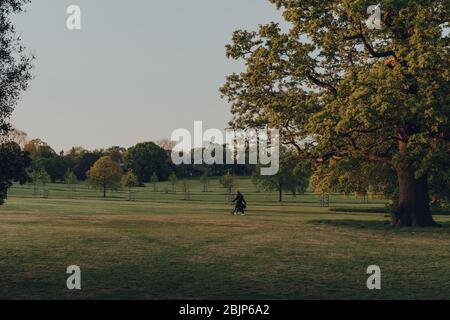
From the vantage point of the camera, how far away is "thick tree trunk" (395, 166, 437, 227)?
1299 inches

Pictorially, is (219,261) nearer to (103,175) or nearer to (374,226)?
(374,226)

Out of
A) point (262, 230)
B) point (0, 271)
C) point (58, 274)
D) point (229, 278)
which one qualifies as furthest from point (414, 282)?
point (262, 230)

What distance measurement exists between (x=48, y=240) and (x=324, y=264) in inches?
484

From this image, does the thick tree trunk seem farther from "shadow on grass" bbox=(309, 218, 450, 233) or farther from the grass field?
the grass field

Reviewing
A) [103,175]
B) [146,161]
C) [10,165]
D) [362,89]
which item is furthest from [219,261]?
[146,161]

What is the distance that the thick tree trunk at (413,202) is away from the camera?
33.0 m

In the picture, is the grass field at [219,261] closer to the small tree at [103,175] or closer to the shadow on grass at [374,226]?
the shadow on grass at [374,226]

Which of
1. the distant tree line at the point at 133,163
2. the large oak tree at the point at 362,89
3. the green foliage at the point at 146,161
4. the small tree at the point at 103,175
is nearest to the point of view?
the large oak tree at the point at 362,89

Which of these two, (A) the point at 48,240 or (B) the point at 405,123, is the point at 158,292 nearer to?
(A) the point at 48,240

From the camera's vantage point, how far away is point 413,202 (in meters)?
33.2

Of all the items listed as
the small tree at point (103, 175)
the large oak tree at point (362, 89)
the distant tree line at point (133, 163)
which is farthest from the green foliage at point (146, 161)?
the large oak tree at point (362, 89)

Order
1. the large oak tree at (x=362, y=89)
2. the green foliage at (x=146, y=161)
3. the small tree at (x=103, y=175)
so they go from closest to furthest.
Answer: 1. the large oak tree at (x=362, y=89)
2. the small tree at (x=103, y=175)
3. the green foliage at (x=146, y=161)

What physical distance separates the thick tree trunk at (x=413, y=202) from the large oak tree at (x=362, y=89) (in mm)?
60

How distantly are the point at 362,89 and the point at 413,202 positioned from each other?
29.3 feet
